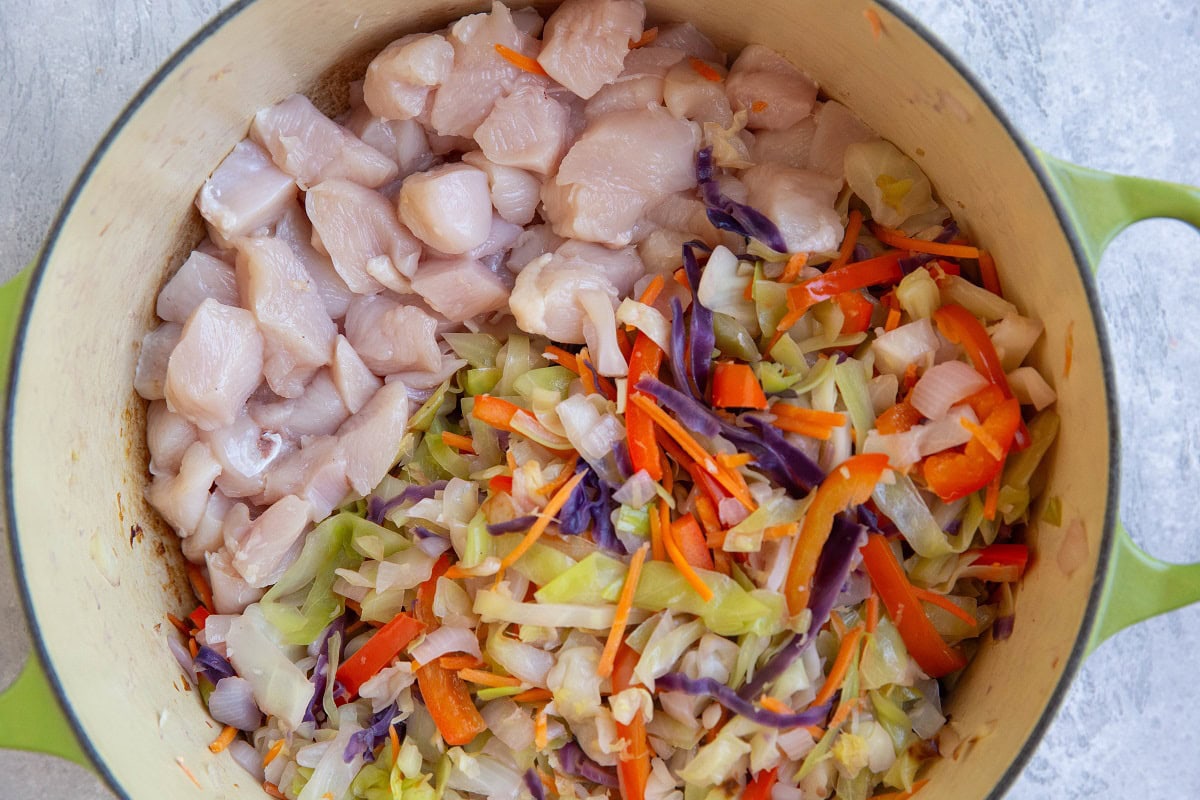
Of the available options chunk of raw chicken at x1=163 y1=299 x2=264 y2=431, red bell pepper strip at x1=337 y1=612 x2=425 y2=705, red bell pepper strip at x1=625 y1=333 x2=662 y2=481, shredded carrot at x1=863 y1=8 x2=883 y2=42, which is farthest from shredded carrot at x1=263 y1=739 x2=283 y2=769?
shredded carrot at x1=863 y1=8 x2=883 y2=42

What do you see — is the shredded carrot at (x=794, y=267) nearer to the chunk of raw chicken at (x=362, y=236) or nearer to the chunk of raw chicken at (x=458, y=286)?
the chunk of raw chicken at (x=458, y=286)

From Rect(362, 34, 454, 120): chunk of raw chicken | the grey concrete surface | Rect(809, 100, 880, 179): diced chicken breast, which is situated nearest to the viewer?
Rect(362, 34, 454, 120): chunk of raw chicken

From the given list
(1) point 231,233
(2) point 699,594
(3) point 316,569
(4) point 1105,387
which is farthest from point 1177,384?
(1) point 231,233

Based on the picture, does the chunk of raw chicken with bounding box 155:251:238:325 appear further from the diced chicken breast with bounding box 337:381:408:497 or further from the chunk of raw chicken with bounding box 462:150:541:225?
the chunk of raw chicken with bounding box 462:150:541:225

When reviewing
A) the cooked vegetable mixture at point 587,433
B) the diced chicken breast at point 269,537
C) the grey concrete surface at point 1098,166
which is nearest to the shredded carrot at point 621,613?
the cooked vegetable mixture at point 587,433

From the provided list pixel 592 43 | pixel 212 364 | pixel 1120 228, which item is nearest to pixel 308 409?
pixel 212 364

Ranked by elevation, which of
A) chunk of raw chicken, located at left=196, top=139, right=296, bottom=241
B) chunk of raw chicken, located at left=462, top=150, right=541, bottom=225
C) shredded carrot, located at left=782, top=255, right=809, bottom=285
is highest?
chunk of raw chicken, located at left=196, top=139, right=296, bottom=241

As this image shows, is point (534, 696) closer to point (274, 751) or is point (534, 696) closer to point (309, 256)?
point (274, 751)

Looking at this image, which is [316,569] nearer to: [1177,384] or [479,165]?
[479,165]
